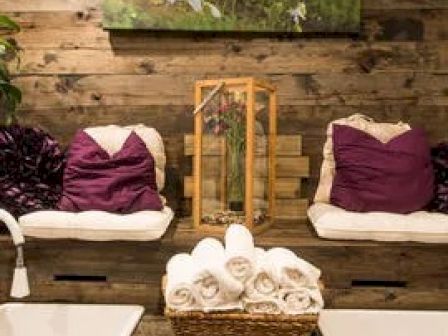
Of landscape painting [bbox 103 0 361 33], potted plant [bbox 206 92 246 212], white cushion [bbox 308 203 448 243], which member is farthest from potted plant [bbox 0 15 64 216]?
white cushion [bbox 308 203 448 243]

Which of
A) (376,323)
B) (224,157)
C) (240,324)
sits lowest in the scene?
(376,323)

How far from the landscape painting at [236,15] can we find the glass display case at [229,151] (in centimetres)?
56

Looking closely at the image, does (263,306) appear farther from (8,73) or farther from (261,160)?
(8,73)

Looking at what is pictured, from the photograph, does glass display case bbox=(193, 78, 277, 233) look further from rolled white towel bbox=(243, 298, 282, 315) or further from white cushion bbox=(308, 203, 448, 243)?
rolled white towel bbox=(243, 298, 282, 315)

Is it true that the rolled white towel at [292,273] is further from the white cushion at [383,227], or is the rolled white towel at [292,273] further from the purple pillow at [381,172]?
the purple pillow at [381,172]

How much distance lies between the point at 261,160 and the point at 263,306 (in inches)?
47.8

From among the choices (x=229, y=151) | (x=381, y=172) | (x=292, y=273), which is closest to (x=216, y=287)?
(x=292, y=273)

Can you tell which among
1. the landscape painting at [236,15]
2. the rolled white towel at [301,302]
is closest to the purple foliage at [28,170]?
the landscape painting at [236,15]

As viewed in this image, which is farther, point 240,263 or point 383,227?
point 383,227

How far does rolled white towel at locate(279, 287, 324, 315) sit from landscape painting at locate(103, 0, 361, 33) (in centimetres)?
188

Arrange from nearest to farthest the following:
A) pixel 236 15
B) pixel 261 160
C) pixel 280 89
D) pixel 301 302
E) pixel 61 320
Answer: pixel 301 302, pixel 61 320, pixel 261 160, pixel 236 15, pixel 280 89

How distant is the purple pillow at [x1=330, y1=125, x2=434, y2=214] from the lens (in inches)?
114

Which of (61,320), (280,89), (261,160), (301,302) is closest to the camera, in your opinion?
(301,302)

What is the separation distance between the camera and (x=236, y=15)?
323cm
